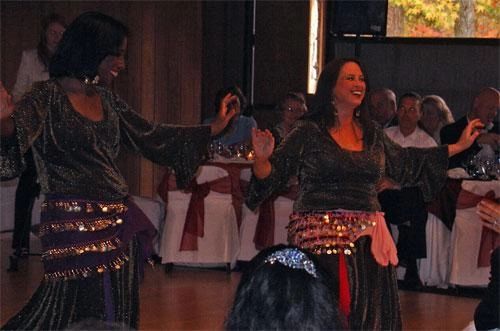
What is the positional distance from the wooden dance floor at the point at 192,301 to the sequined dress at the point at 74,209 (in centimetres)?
201

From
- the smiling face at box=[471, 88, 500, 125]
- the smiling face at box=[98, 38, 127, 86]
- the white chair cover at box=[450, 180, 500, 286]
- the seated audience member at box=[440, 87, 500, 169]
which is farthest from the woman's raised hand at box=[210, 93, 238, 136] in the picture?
the smiling face at box=[471, 88, 500, 125]

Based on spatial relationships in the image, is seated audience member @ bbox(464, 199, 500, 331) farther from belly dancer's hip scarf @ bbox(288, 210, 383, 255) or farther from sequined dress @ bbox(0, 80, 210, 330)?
sequined dress @ bbox(0, 80, 210, 330)

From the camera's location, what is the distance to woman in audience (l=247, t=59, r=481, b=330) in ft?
14.9

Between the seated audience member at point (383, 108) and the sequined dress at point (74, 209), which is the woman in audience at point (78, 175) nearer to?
the sequined dress at point (74, 209)

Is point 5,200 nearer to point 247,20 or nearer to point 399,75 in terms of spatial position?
point 247,20

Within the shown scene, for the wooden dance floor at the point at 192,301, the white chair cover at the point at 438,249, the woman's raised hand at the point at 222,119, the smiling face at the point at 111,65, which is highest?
the smiling face at the point at 111,65

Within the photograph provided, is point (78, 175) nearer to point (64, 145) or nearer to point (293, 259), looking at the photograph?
point (64, 145)

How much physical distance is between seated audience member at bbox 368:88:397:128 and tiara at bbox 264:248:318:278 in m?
6.45

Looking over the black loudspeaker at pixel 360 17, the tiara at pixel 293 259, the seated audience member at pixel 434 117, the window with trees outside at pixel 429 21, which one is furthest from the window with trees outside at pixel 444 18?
the tiara at pixel 293 259

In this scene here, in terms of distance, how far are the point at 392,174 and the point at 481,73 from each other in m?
6.86

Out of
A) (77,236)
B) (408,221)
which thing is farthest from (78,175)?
(408,221)

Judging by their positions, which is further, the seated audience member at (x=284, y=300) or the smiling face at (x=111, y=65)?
the smiling face at (x=111, y=65)

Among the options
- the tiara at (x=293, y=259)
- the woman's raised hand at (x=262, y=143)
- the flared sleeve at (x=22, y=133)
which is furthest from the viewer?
the woman's raised hand at (x=262, y=143)

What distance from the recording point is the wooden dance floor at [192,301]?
A: 641cm
